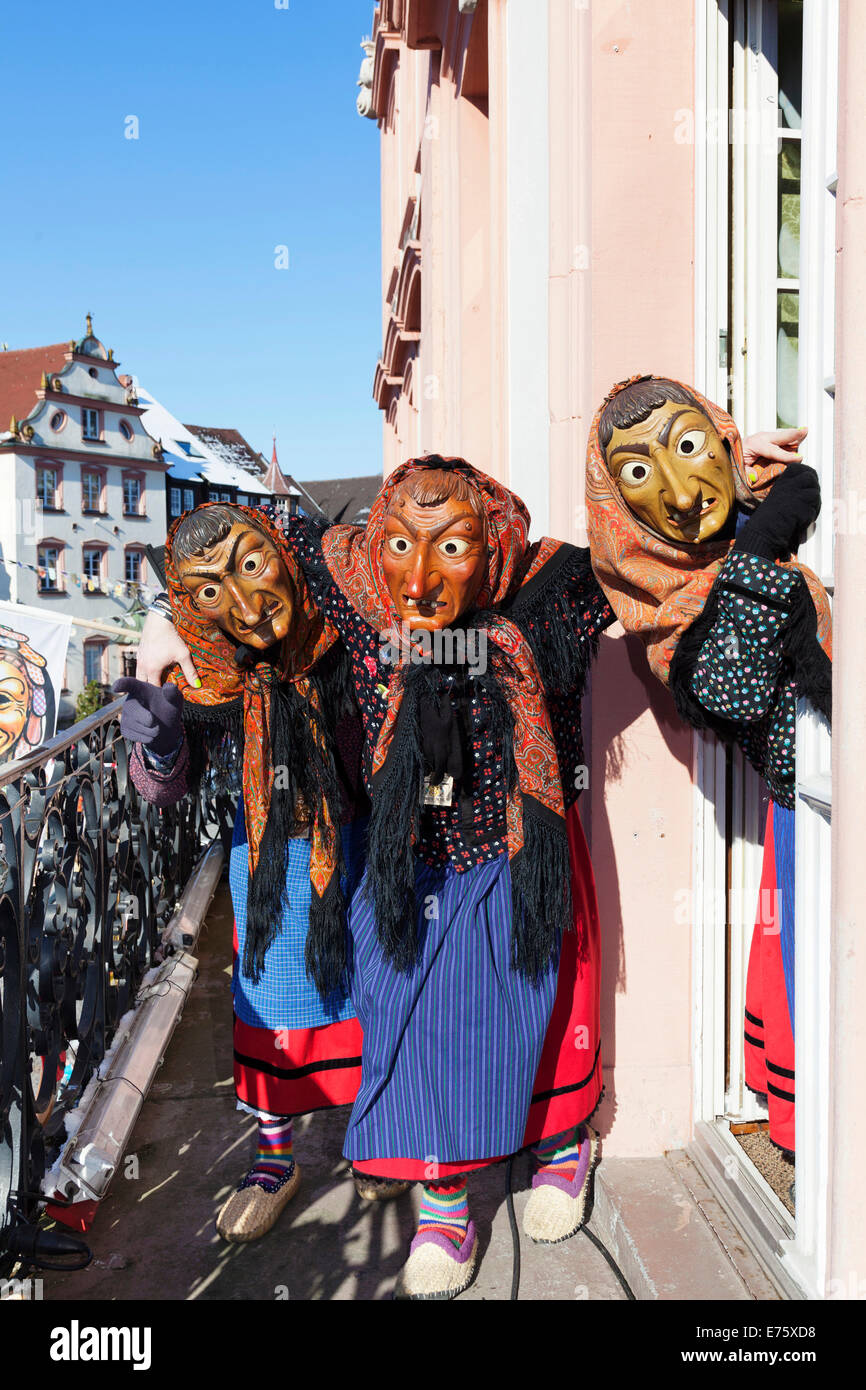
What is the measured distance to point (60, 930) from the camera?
2643mm

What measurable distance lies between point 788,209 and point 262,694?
1.67m

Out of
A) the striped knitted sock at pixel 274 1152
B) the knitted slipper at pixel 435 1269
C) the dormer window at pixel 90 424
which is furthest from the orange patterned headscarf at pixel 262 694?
the dormer window at pixel 90 424

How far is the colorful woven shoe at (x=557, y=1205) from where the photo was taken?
8.04 feet

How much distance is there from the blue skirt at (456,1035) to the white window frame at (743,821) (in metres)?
0.53

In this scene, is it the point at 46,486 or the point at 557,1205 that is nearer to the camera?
the point at 557,1205

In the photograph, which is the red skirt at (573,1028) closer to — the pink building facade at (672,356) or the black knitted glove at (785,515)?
the pink building facade at (672,356)

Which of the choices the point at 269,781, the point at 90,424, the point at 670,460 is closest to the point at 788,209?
the point at 670,460

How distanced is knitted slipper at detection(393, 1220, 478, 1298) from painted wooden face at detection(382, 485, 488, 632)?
1346 mm

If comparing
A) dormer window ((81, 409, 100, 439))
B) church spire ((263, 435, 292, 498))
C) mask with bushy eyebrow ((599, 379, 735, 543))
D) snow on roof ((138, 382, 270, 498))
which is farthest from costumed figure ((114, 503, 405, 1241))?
church spire ((263, 435, 292, 498))

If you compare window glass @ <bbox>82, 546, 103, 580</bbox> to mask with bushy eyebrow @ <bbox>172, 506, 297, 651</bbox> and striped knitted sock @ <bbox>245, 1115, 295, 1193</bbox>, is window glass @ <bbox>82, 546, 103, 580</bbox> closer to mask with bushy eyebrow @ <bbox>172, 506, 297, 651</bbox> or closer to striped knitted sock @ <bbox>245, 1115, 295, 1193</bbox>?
striped knitted sock @ <bbox>245, 1115, 295, 1193</bbox>

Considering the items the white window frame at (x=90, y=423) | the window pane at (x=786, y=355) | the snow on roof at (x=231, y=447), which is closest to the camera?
the window pane at (x=786, y=355)

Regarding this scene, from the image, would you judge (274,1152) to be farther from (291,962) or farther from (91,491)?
(91,491)

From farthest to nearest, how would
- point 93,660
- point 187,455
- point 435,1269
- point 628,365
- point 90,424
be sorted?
point 187,455 < point 90,424 < point 93,660 < point 628,365 < point 435,1269
